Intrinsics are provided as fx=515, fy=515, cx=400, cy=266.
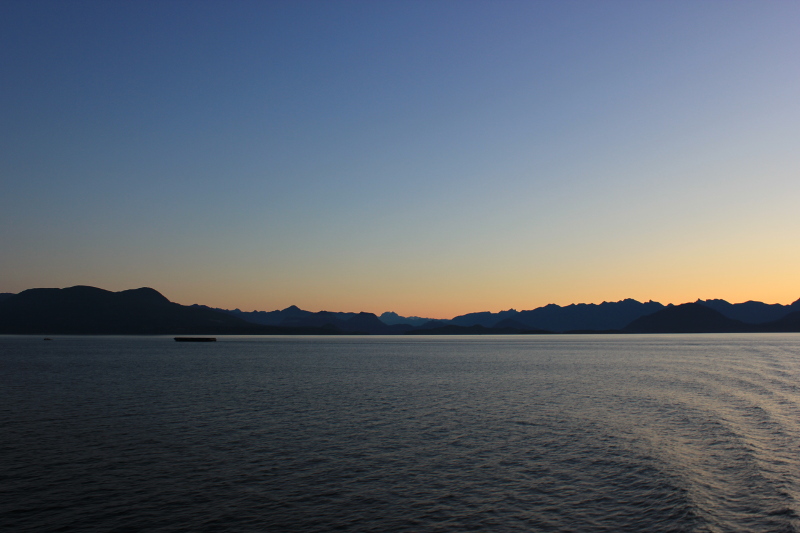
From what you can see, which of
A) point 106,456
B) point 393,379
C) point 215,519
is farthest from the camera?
point 393,379

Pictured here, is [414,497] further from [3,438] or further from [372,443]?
[3,438]

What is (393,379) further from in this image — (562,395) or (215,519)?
(215,519)

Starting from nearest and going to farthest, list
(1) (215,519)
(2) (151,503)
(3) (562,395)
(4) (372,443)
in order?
(1) (215,519)
(2) (151,503)
(4) (372,443)
(3) (562,395)

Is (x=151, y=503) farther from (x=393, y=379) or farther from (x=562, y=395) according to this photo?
(x=393, y=379)

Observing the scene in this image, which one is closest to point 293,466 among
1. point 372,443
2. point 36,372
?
point 372,443

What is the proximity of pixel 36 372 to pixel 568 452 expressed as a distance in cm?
11528

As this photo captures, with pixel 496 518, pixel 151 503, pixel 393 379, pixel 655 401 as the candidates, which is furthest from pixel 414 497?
pixel 393 379

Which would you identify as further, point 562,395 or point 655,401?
point 562,395

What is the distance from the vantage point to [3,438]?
42688mm

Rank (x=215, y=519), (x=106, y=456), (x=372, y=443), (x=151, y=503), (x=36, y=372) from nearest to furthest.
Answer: (x=215, y=519) < (x=151, y=503) < (x=106, y=456) < (x=372, y=443) < (x=36, y=372)

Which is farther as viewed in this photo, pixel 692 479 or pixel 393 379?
pixel 393 379

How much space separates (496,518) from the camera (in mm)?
25234

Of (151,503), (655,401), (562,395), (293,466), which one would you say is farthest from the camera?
(562,395)

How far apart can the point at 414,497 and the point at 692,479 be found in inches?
695
